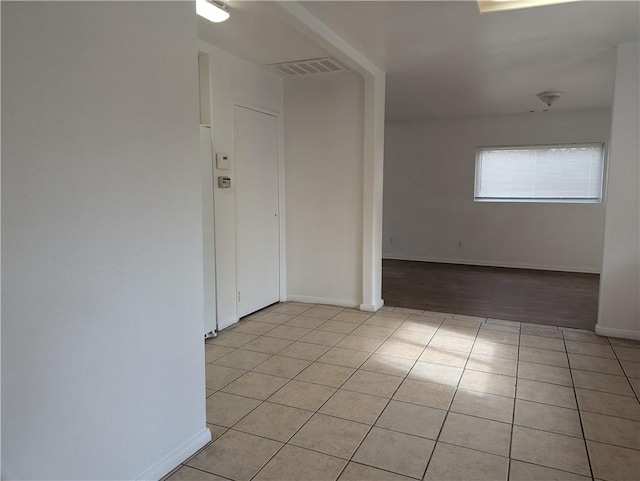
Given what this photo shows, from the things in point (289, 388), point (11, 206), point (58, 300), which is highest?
point (11, 206)

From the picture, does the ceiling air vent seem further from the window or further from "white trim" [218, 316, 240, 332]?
the window

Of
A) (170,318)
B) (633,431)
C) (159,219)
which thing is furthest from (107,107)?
(633,431)

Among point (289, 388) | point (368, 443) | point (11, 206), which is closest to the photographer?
point (11, 206)

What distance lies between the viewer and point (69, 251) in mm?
1496

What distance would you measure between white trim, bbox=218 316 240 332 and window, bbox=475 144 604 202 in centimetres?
484

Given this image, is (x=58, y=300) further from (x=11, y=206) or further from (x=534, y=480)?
(x=534, y=480)

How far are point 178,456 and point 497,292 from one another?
440 cm

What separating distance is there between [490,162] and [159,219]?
6429 millimetres

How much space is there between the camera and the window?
6.59m

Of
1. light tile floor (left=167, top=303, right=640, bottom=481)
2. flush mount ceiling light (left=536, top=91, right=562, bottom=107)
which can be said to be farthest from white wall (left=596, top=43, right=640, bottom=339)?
flush mount ceiling light (left=536, top=91, right=562, bottom=107)

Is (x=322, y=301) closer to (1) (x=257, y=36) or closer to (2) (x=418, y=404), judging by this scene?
(2) (x=418, y=404)

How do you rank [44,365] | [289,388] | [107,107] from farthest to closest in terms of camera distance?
[289,388], [107,107], [44,365]

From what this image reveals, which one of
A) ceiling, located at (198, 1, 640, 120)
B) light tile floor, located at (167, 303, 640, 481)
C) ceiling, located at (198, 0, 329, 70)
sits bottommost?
light tile floor, located at (167, 303, 640, 481)

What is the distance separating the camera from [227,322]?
157 inches
